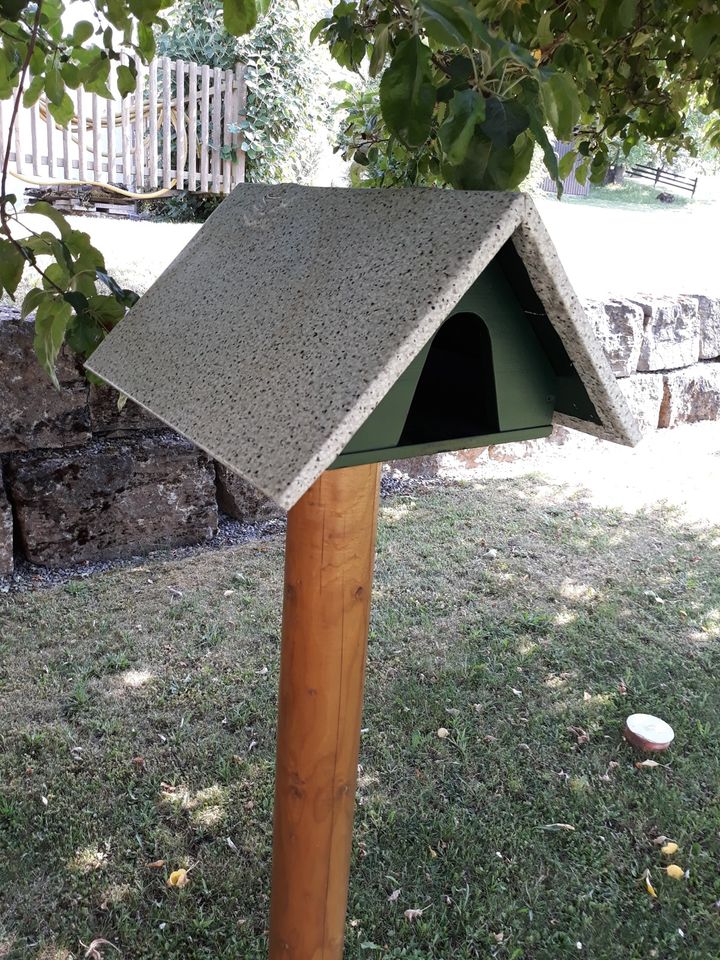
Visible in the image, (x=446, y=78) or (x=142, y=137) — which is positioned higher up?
(x=142, y=137)

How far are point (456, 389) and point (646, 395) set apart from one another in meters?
5.44

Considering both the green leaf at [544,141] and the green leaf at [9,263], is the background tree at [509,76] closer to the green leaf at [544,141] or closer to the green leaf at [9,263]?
the green leaf at [544,141]

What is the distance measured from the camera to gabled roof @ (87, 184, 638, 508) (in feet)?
3.61

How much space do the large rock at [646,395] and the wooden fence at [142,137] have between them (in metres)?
4.55

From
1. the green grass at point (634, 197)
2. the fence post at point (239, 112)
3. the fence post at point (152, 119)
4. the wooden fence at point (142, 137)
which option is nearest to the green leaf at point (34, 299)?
the wooden fence at point (142, 137)

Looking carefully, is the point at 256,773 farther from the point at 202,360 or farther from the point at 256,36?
the point at 256,36

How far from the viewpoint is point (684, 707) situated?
3.44m

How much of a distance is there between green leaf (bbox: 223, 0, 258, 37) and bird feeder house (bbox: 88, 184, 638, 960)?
13.0 inches

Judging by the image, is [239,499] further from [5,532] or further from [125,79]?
[125,79]

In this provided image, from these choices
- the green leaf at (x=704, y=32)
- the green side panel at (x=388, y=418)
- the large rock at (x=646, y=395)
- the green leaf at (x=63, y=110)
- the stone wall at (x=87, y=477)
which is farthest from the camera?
the large rock at (x=646, y=395)

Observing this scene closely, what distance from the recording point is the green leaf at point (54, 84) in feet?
7.12

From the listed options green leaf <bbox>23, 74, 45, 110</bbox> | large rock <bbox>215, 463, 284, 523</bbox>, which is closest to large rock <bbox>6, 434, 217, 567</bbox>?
large rock <bbox>215, 463, 284, 523</bbox>

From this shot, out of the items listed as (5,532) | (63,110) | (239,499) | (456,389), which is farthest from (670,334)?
(456,389)

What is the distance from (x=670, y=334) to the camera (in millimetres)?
6695
